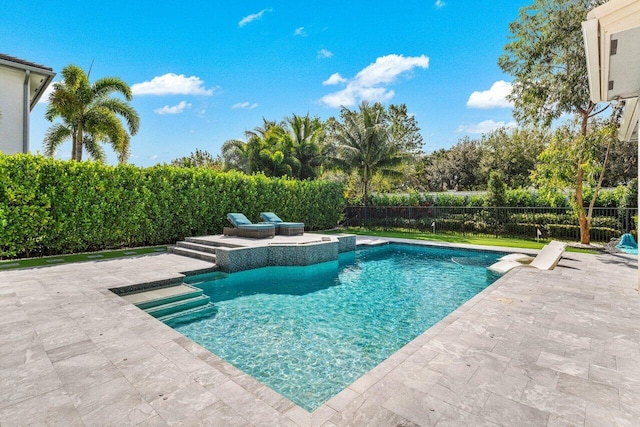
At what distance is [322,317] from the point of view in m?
6.11

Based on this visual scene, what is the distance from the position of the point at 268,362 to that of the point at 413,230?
60.8ft

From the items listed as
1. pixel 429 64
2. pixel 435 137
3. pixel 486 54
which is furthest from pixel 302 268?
pixel 435 137

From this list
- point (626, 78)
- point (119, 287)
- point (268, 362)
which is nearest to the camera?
point (268, 362)

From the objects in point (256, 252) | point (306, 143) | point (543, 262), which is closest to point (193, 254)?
point (256, 252)

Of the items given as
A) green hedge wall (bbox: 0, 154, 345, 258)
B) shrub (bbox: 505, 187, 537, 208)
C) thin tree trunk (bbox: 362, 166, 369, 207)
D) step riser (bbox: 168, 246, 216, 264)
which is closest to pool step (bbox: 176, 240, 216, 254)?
step riser (bbox: 168, 246, 216, 264)

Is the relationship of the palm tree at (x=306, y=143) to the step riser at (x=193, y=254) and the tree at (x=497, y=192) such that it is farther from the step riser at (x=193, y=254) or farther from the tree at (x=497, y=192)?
the step riser at (x=193, y=254)

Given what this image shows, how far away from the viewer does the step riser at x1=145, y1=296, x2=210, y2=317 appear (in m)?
6.07

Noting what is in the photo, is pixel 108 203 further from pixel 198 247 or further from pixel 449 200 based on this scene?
pixel 449 200

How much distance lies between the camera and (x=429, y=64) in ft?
72.8

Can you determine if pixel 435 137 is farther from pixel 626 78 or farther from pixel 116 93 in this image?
pixel 626 78

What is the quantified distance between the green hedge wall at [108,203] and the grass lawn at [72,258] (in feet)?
1.55

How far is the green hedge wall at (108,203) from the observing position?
970cm

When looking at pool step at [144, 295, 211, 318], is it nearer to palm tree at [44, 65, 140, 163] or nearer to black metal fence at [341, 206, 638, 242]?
black metal fence at [341, 206, 638, 242]

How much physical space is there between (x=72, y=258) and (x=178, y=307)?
20.9 feet
